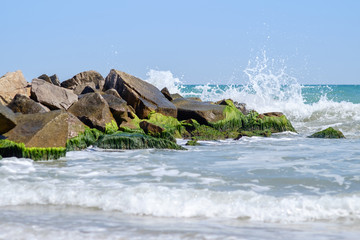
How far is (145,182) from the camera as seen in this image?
5.66 meters

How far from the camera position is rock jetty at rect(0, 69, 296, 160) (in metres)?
7.61

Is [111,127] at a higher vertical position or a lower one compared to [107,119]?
lower

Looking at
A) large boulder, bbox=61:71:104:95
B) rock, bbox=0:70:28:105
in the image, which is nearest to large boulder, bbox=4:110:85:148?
rock, bbox=0:70:28:105

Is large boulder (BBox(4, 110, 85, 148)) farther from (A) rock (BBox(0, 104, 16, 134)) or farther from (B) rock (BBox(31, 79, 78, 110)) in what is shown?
(B) rock (BBox(31, 79, 78, 110))

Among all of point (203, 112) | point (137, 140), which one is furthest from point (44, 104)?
point (203, 112)

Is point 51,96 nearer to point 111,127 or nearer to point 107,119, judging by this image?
point 107,119

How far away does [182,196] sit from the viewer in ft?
15.7

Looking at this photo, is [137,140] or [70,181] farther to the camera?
[137,140]

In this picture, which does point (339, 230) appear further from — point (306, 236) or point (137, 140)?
point (137, 140)

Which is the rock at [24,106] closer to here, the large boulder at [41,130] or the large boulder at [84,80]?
the large boulder at [41,130]

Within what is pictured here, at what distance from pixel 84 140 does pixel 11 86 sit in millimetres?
3030

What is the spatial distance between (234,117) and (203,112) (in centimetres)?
114

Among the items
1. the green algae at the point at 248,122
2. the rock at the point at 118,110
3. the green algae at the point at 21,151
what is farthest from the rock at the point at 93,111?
the green algae at the point at 248,122

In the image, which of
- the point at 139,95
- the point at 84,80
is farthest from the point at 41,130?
the point at 84,80
